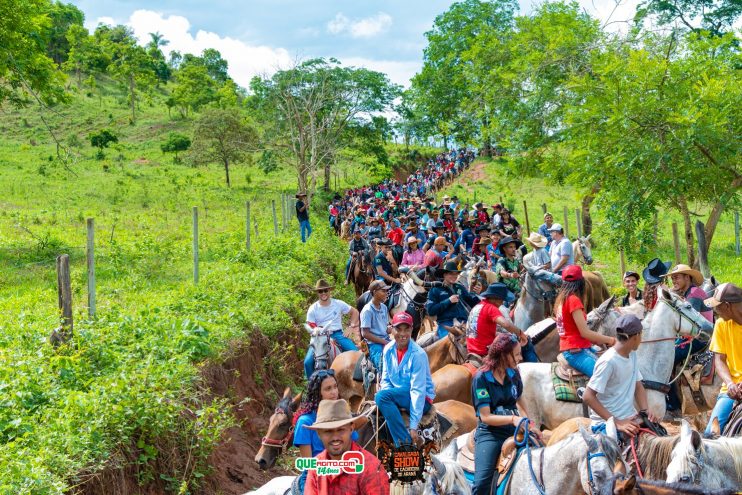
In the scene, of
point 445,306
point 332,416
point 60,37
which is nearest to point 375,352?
point 445,306

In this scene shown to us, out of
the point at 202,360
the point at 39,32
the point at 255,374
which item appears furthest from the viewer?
the point at 39,32

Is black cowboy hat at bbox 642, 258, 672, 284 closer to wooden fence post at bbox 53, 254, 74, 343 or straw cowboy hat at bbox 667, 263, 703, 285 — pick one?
straw cowboy hat at bbox 667, 263, 703, 285

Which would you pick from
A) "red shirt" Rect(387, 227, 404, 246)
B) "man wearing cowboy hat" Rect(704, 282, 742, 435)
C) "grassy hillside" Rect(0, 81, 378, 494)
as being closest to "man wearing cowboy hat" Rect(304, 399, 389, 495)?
"grassy hillside" Rect(0, 81, 378, 494)

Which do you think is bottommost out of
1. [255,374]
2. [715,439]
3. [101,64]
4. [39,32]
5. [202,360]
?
[255,374]

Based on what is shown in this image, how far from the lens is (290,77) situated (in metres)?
38.4

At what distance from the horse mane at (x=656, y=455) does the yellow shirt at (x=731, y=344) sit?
1.81 meters

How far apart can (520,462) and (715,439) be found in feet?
4.49

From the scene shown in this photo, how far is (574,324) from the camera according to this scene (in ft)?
23.4

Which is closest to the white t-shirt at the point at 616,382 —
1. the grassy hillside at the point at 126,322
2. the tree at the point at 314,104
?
the grassy hillside at the point at 126,322

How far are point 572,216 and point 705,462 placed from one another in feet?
97.7

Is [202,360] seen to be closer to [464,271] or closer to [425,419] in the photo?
[425,419]

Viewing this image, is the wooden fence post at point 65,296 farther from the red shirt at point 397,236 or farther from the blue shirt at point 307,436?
the red shirt at point 397,236

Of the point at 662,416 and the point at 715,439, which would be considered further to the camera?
the point at 662,416

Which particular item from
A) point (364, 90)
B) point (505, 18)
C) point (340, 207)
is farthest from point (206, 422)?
point (505, 18)
